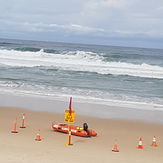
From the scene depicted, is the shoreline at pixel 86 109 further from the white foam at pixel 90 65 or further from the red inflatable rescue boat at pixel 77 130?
the white foam at pixel 90 65

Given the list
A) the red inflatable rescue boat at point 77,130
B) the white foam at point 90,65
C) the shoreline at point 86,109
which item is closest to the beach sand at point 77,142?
the red inflatable rescue boat at point 77,130

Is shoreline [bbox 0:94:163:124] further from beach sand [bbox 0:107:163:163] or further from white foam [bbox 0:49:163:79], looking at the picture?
white foam [bbox 0:49:163:79]

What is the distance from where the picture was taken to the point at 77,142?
1375 centimetres

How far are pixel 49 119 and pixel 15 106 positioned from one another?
126 inches

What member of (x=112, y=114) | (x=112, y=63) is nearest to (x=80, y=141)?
(x=112, y=114)

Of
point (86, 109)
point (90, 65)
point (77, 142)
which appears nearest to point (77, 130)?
point (77, 142)

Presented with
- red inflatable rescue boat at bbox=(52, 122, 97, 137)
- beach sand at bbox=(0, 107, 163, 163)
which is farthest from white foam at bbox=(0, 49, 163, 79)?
red inflatable rescue boat at bbox=(52, 122, 97, 137)

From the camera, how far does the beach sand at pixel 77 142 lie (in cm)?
1115

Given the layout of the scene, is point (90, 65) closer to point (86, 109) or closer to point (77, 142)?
point (86, 109)

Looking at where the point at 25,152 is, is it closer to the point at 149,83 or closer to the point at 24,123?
the point at 24,123

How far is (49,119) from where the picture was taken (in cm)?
1784

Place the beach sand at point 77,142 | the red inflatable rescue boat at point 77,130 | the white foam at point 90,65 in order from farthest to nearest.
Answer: the white foam at point 90,65 < the red inflatable rescue boat at point 77,130 < the beach sand at point 77,142

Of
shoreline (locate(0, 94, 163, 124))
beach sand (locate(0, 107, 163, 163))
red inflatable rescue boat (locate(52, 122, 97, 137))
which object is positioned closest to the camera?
beach sand (locate(0, 107, 163, 163))

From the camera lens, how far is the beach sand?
11148mm
